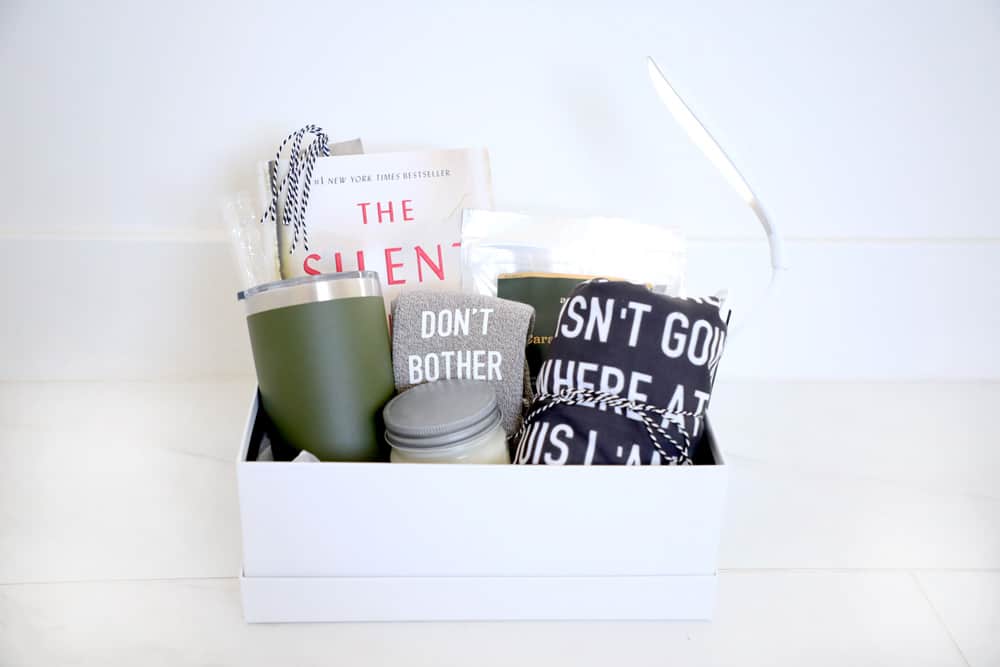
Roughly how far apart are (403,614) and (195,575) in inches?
6.9

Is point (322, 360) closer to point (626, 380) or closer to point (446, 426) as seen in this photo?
point (446, 426)

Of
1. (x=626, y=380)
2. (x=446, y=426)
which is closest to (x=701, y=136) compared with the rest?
(x=626, y=380)

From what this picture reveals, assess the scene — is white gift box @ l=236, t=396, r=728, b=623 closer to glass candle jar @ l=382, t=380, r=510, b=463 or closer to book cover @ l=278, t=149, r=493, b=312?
glass candle jar @ l=382, t=380, r=510, b=463

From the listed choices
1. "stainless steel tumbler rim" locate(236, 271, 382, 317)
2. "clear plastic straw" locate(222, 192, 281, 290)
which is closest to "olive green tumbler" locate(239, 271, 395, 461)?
"stainless steel tumbler rim" locate(236, 271, 382, 317)

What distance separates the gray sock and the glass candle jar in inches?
1.3

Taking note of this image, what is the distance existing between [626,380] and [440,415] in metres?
0.14

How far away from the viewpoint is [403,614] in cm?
55

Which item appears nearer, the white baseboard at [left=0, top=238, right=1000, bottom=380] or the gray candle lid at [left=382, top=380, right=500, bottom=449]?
the gray candle lid at [left=382, top=380, right=500, bottom=449]

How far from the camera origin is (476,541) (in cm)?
53

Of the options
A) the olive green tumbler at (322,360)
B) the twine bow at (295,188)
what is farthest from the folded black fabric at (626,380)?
the twine bow at (295,188)

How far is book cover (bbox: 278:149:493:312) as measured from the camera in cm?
70

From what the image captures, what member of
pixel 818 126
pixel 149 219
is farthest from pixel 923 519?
pixel 149 219

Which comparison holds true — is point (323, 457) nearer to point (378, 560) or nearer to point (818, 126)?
point (378, 560)

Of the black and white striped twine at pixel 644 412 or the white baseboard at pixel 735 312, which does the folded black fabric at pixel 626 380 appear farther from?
the white baseboard at pixel 735 312
